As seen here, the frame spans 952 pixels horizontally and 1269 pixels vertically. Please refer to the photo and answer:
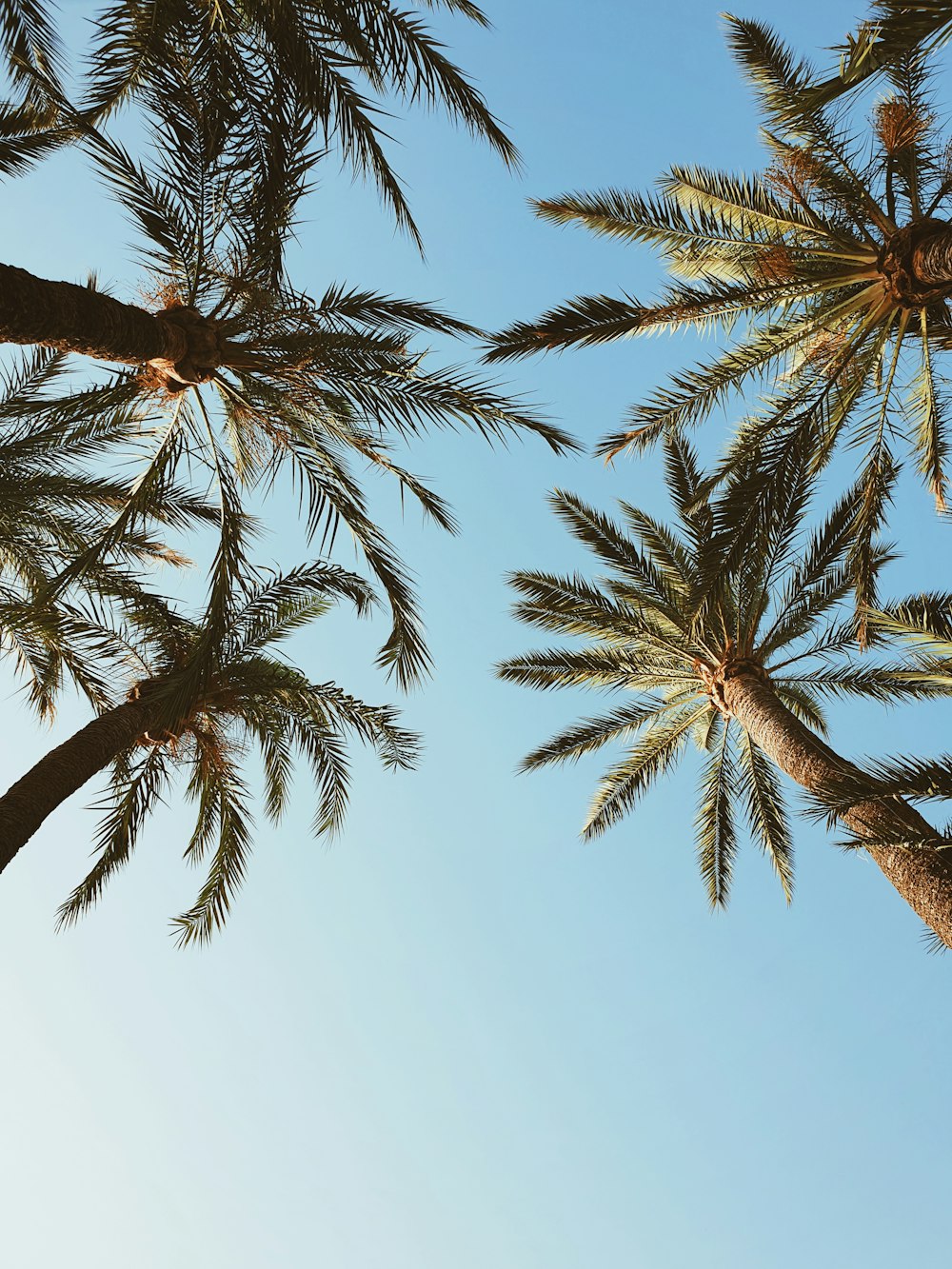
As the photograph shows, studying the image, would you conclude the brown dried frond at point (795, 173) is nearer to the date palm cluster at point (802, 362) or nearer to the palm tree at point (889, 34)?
the date palm cluster at point (802, 362)

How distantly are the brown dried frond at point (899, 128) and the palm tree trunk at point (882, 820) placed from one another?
5243 millimetres

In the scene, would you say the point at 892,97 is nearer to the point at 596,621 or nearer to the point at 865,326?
the point at 865,326

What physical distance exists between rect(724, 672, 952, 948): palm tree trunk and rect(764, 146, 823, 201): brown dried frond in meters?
4.96

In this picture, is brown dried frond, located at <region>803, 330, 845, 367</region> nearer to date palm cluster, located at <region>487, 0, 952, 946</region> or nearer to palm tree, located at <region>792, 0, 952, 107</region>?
date palm cluster, located at <region>487, 0, 952, 946</region>

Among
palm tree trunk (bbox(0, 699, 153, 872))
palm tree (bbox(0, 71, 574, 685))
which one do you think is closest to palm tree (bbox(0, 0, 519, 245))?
palm tree (bbox(0, 71, 574, 685))

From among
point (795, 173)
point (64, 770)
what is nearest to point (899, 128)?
point (795, 173)

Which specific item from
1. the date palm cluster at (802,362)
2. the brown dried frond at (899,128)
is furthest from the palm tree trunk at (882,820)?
the brown dried frond at (899,128)

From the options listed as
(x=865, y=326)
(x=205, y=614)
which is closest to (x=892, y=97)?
(x=865, y=326)

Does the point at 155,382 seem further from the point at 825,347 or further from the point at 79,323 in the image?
the point at 825,347

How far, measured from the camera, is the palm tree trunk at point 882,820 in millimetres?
6273

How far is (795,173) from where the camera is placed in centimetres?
773

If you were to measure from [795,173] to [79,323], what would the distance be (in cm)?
606

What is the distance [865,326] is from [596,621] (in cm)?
541

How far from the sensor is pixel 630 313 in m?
8.20
